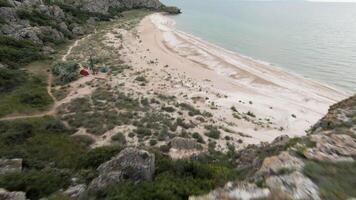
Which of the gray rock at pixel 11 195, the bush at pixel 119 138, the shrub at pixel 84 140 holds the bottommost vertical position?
the shrub at pixel 84 140

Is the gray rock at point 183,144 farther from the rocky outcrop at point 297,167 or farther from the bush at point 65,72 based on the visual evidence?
the bush at point 65,72

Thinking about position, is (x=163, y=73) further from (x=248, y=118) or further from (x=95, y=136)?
(x=95, y=136)

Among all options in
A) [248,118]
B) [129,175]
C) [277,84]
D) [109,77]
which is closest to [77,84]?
[109,77]

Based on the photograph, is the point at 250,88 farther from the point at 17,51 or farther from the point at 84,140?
the point at 17,51

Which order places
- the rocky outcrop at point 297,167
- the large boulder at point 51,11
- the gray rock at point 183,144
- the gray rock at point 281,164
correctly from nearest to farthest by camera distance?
the rocky outcrop at point 297,167 < the gray rock at point 281,164 < the gray rock at point 183,144 < the large boulder at point 51,11

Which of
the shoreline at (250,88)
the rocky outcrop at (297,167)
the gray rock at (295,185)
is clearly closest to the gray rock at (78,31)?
the shoreline at (250,88)
